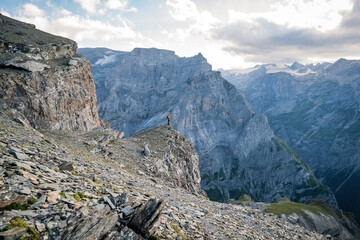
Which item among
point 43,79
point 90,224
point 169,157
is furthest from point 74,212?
point 43,79

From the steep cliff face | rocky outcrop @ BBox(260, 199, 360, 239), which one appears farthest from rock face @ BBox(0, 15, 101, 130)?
rocky outcrop @ BBox(260, 199, 360, 239)

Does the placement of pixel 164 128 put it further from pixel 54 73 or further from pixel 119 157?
pixel 54 73

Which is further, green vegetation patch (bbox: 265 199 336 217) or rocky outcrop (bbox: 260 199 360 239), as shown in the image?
green vegetation patch (bbox: 265 199 336 217)

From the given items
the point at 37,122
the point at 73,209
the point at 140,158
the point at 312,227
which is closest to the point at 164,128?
the point at 140,158

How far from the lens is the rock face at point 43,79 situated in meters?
33.2

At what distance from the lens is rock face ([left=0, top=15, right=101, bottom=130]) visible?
109 ft

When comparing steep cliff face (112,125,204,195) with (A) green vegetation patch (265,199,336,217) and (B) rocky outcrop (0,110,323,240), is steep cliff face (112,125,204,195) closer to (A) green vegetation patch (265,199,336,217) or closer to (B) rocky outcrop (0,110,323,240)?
(B) rocky outcrop (0,110,323,240)

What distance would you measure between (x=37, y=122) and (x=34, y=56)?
13873 millimetres

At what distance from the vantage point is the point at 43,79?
123 ft

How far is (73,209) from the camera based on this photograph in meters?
10.5

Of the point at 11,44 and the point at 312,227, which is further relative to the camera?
the point at 312,227

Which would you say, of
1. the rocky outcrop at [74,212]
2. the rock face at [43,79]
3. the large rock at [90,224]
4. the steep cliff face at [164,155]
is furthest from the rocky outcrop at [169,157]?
the large rock at [90,224]

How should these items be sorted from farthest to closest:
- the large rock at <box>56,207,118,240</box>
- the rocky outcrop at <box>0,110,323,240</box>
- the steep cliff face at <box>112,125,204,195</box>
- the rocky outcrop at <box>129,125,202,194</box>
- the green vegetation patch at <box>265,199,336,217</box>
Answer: the green vegetation patch at <box>265,199,336,217</box>, the rocky outcrop at <box>129,125,202,194</box>, the steep cliff face at <box>112,125,204,195</box>, the large rock at <box>56,207,118,240</box>, the rocky outcrop at <box>0,110,323,240</box>

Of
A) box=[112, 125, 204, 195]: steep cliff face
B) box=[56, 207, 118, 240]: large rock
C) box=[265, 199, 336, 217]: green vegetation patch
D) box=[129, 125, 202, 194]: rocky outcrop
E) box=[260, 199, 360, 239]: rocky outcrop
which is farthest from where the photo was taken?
box=[265, 199, 336, 217]: green vegetation patch
